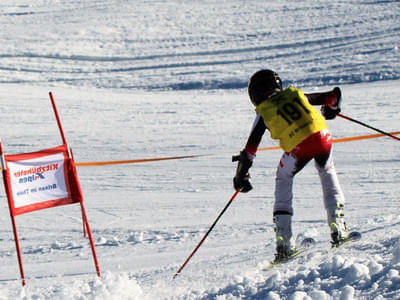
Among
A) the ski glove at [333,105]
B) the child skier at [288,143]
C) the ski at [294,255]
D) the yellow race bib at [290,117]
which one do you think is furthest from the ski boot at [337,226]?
the ski glove at [333,105]

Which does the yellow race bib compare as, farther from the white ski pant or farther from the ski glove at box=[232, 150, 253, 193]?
the ski glove at box=[232, 150, 253, 193]

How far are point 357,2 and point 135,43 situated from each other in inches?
308

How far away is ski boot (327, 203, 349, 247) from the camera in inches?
159

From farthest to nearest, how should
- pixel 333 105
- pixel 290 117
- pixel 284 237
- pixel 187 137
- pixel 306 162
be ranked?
pixel 187 137
pixel 333 105
pixel 284 237
pixel 306 162
pixel 290 117

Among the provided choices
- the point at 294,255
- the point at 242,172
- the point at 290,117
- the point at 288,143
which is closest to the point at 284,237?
the point at 294,255

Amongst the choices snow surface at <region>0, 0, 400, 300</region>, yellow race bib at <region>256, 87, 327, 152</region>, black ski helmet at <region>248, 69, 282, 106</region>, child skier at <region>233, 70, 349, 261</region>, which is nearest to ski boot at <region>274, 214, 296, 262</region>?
child skier at <region>233, 70, 349, 261</region>

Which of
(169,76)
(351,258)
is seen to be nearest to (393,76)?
(169,76)

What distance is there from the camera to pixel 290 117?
392 centimetres

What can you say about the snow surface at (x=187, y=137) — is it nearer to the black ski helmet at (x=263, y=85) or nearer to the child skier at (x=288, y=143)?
the child skier at (x=288, y=143)

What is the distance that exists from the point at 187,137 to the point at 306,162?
675 centimetres

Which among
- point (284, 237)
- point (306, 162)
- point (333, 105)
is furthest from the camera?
point (333, 105)

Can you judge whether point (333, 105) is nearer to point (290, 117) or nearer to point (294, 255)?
point (290, 117)

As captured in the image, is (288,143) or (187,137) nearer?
(288,143)

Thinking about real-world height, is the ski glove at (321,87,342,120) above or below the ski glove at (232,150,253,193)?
above
